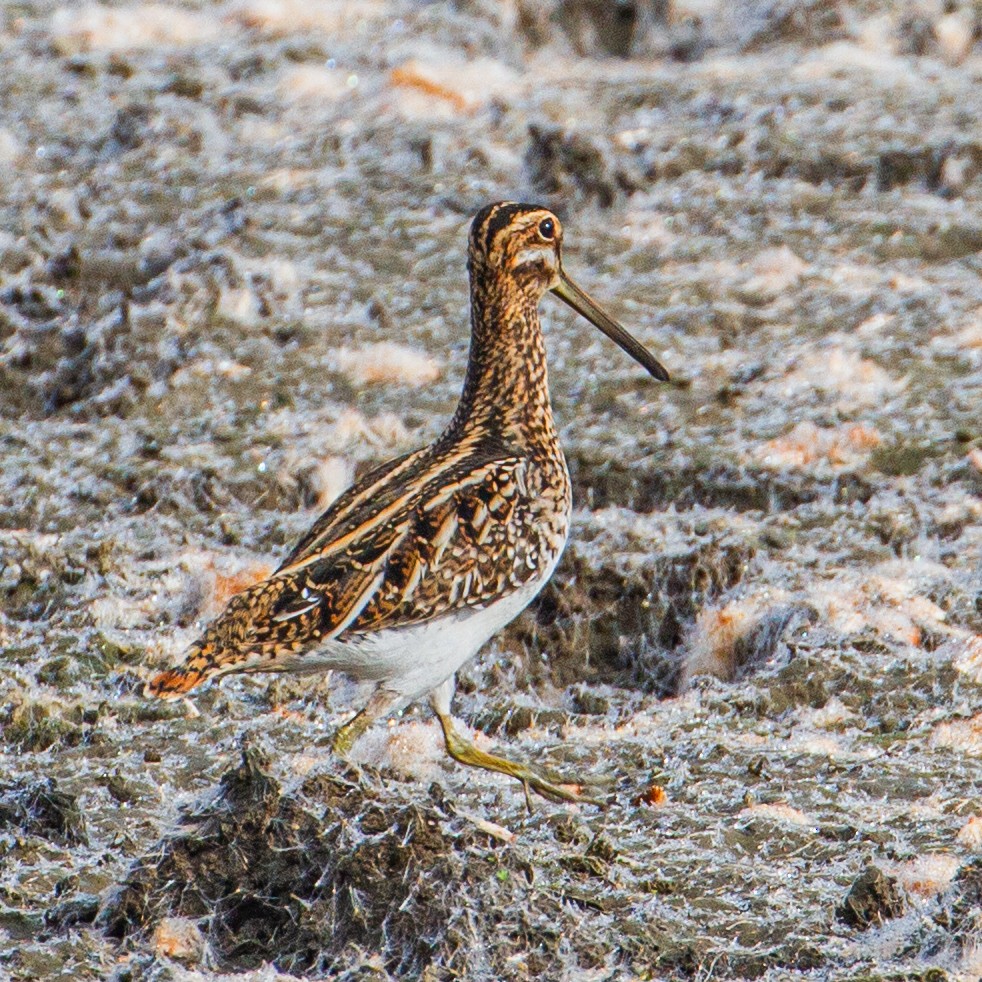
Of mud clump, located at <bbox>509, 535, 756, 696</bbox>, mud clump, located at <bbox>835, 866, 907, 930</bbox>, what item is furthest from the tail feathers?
mud clump, located at <bbox>835, 866, 907, 930</bbox>

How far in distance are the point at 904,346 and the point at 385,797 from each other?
10.6ft

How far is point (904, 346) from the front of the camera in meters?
6.41

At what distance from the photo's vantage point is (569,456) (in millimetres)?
5879

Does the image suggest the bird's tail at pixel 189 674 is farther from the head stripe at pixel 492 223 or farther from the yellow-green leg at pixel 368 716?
the head stripe at pixel 492 223

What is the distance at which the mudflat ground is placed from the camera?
383cm

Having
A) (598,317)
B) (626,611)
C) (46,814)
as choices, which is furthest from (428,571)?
(598,317)

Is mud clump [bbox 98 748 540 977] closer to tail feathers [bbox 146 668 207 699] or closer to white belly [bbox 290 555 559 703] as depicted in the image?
tail feathers [bbox 146 668 207 699]

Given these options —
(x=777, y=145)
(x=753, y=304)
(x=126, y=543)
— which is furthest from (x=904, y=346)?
(x=126, y=543)

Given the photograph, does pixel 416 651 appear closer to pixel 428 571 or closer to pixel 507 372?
pixel 428 571

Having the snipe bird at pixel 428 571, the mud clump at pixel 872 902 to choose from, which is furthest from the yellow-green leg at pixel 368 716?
the mud clump at pixel 872 902

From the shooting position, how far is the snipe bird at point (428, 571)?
13.8 ft

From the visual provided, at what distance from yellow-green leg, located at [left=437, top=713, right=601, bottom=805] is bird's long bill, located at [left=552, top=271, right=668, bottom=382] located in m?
1.32

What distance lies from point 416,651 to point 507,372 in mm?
935

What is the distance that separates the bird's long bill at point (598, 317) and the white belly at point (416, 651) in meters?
1.02
